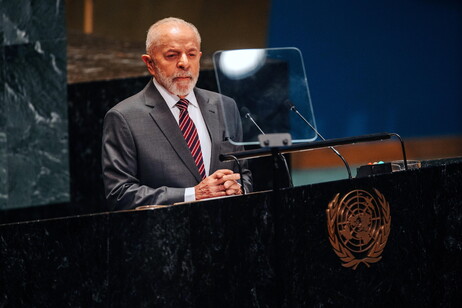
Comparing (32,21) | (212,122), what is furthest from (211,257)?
(32,21)

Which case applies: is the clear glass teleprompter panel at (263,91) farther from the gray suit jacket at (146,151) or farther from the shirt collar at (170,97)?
the shirt collar at (170,97)

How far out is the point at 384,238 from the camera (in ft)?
8.32

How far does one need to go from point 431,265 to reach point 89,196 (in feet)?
9.03

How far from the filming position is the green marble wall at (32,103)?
185 inches

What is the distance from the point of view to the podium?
225 cm

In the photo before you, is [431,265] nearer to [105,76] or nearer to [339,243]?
[339,243]

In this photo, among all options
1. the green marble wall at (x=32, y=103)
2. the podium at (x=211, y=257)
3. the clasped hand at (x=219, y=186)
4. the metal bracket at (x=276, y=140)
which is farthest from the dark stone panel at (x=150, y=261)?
the green marble wall at (x=32, y=103)

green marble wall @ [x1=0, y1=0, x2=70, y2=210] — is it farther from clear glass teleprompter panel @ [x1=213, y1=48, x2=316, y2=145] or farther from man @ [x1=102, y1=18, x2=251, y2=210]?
clear glass teleprompter panel @ [x1=213, y1=48, x2=316, y2=145]

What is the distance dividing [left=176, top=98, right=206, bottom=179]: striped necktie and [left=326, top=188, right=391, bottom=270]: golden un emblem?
685 mm

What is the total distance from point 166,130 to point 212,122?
20 centimetres

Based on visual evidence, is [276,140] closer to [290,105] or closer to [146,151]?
[290,105]

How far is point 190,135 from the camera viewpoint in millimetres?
3021

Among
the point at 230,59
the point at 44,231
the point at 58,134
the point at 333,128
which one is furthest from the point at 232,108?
the point at 333,128

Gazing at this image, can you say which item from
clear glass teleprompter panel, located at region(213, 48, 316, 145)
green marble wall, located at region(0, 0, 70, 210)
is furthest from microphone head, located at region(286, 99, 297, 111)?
green marble wall, located at region(0, 0, 70, 210)
